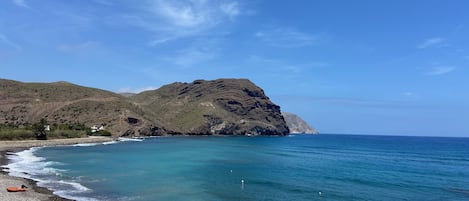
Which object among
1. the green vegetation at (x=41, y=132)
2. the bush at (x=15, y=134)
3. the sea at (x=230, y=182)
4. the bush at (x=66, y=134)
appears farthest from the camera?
the bush at (x=66, y=134)

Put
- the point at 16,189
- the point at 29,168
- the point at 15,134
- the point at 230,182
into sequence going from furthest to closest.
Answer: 1. the point at 15,134
2. the point at 29,168
3. the point at 230,182
4. the point at 16,189

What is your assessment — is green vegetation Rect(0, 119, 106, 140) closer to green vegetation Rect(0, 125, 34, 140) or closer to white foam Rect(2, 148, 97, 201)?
green vegetation Rect(0, 125, 34, 140)

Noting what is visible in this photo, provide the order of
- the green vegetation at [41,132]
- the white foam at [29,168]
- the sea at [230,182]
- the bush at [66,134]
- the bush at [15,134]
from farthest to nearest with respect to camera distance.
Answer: the bush at [66,134] → the green vegetation at [41,132] → the bush at [15,134] → the white foam at [29,168] → the sea at [230,182]

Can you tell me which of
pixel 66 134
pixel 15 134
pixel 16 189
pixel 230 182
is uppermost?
pixel 66 134

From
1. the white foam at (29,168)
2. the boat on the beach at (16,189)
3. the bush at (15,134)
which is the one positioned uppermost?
the bush at (15,134)

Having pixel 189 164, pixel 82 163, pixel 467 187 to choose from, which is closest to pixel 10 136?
pixel 82 163

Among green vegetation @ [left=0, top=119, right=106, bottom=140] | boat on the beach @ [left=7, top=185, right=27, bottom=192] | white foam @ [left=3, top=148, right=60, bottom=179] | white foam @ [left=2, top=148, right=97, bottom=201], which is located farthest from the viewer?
green vegetation @ [left=0, top=119, right=106, bottom=140]

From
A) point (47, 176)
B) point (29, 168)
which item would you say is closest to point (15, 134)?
point (29, 168)

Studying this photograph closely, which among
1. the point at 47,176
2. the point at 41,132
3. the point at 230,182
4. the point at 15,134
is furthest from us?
the point at 41,132

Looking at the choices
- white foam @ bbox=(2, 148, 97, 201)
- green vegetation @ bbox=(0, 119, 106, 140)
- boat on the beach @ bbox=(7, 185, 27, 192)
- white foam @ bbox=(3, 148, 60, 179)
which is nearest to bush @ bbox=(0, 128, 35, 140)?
green vegetation @ bbox=(0, 119, 106, 140)

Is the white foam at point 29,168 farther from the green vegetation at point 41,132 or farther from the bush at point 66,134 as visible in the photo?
the bush at point 66,134

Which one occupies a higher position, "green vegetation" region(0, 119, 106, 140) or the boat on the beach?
"green vegetation" region(0, 119, 106, 140)

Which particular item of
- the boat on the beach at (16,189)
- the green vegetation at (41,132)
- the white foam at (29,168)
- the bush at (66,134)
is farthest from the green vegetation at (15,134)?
the boat on the beach at (16,189)

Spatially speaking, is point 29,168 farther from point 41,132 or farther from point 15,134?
point 41,132
